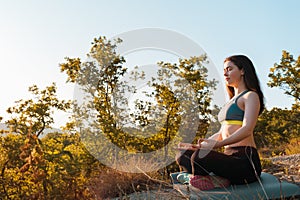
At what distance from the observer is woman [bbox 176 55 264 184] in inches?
94.5

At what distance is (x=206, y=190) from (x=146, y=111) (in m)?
5.73

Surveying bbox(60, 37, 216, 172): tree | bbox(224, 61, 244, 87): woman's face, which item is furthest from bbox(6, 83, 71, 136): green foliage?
bbox(224, 61, 244, 87): woman's face

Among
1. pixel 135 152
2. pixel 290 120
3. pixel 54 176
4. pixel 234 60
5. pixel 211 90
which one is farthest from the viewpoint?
pixel 290 120

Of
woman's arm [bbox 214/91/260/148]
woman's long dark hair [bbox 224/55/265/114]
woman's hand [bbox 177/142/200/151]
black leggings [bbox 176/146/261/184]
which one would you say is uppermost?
woman's long dark hair [bbox 224/55/265/114]

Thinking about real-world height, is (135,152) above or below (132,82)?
below

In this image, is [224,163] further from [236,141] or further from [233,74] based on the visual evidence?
[233,74]

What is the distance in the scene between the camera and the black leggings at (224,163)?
7.82 ft

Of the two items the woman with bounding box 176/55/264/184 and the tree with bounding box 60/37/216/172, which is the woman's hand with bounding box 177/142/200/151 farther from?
the tree with bounding box 60/37/216/172

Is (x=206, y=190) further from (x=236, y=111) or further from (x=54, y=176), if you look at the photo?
(x=54, y=176)

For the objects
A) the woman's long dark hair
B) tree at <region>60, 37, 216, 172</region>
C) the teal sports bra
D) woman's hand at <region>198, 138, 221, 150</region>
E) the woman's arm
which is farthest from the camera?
tree at <region>60, 37, 216, 172</region>

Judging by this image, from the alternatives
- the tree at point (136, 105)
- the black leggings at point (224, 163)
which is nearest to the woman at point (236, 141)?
the black leggings at point (224, 163)

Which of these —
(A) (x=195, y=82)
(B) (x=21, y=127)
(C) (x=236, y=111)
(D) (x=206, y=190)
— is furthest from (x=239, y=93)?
(B) (x=21, y=127)

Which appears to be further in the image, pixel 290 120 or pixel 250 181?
pixel 290 120

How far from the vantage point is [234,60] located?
288 centimetres
